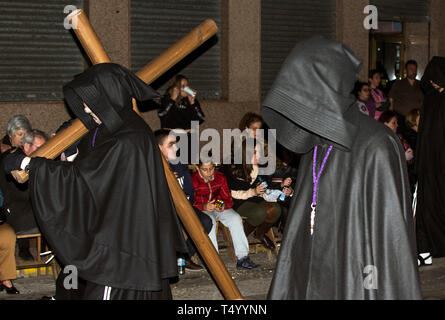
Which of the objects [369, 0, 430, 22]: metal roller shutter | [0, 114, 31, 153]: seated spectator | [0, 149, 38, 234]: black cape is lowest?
[0, 149, 38, 234]: black cape

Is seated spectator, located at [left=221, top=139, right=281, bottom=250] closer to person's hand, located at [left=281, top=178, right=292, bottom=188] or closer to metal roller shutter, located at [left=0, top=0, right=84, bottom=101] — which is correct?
person's hand, located at [left=281, top=178, right=292, bottom=188]

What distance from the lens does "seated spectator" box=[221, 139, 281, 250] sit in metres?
8.75

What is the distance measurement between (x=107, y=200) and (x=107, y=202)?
0.05ft

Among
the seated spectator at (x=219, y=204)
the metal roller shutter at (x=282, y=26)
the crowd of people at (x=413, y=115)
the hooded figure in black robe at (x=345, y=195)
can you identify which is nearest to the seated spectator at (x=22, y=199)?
the seated spectator at (x=219, y=204)

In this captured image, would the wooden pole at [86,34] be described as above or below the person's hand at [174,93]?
above

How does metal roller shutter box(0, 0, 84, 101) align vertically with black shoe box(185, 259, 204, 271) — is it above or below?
above

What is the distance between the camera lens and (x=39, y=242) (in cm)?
760

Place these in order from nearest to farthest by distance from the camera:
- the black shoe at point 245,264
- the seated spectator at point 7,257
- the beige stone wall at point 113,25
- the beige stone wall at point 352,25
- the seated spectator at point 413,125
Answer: the seated spectator at point 7,257, the black shoe at point 245,264, the seated spectator at point 413,125, the beige stone wall at point 113,25, the beige stone wall at point 352,25

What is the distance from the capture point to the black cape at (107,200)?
4988 millimetres

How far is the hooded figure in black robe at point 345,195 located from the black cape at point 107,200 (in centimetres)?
135

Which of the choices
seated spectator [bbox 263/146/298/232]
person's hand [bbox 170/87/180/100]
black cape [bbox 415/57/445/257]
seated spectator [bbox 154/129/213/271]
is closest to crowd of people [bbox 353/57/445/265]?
black cape [bbox 415/57/445/257]

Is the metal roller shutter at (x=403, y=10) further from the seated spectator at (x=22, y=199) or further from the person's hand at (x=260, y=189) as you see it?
the seated spectator at (x=22, y=199)

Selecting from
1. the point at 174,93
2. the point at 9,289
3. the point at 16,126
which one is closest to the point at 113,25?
the point at 174,93

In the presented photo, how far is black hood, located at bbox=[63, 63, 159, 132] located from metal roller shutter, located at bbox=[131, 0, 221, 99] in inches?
247
